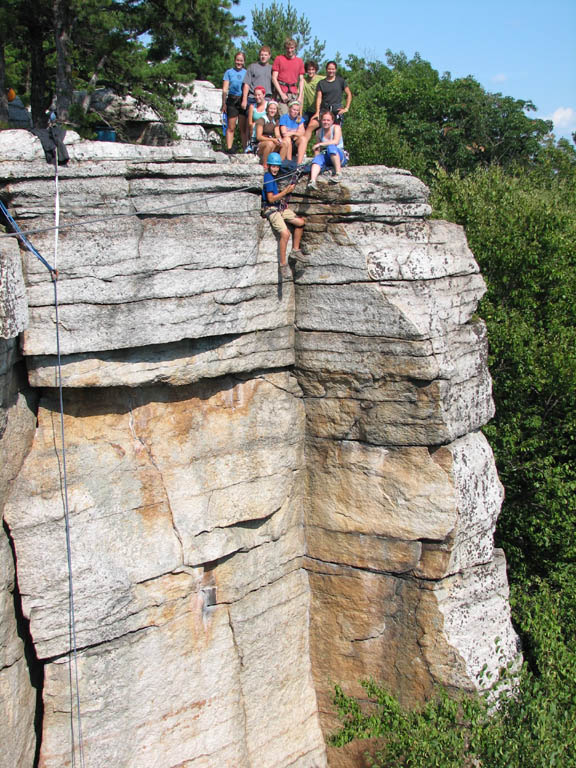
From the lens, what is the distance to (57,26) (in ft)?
41.2

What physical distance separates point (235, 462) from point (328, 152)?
4232 millimetres

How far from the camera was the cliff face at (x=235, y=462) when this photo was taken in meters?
8.64

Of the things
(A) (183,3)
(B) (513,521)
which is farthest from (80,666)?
(A) (183,3)

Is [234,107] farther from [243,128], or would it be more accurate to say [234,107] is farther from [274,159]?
[274,159]

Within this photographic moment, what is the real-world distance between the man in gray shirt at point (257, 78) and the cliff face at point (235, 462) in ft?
10.5

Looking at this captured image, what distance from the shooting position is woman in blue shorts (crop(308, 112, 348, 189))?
33.2ft

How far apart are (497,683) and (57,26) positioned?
11995mm

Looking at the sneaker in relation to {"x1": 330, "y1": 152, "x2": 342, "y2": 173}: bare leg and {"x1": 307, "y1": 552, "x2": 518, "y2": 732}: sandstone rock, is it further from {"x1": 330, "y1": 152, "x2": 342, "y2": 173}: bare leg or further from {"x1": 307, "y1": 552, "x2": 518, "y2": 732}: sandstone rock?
{"x1": 307, "y1": 552, "x2": 518, "y2": 732}: sandstone rock

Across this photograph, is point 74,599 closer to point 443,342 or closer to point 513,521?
point 443,342

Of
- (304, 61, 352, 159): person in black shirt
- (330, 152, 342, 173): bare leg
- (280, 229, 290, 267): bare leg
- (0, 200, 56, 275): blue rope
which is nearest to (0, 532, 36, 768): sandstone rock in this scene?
(0, 200, 56, 275): blue rope

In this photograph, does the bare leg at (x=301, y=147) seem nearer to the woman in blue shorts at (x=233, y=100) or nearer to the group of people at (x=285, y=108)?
the group of people at (x=285, y=108)

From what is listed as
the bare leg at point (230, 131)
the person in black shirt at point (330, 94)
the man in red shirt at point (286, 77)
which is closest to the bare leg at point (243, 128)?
the bare leg at point (230, 131)

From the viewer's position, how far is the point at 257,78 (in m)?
12.7

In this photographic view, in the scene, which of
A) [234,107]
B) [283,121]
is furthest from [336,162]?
[234,107]
